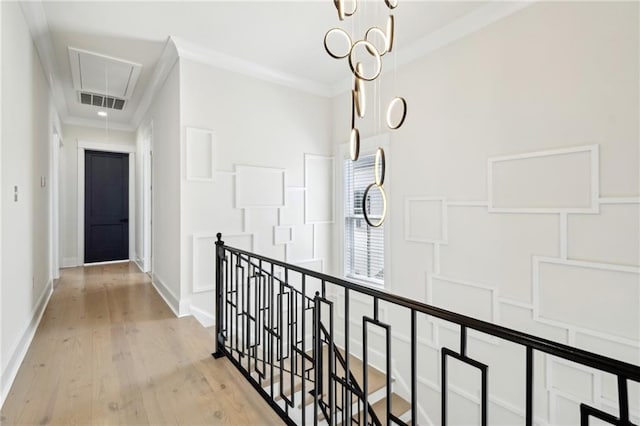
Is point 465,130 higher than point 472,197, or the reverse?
point 465,130

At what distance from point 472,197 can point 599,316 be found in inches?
45.9

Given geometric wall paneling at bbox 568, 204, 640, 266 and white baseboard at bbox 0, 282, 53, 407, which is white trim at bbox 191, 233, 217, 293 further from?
geometric wall paneling at bbox 568, 204, 640, 266

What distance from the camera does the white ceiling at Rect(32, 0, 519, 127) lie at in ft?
8.63

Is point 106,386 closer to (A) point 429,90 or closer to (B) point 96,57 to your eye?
(B) point 96,57

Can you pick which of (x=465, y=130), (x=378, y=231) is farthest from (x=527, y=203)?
(x=378, y=231)

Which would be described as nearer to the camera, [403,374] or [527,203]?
[527,203]

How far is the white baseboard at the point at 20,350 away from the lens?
1874 mm

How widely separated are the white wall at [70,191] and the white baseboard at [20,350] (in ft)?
8.82

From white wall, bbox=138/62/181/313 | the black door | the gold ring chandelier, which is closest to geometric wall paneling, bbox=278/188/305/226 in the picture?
white wall, bbox=138/62/181/313

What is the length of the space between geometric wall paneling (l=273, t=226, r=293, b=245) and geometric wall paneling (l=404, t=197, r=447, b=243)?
1.43 metres

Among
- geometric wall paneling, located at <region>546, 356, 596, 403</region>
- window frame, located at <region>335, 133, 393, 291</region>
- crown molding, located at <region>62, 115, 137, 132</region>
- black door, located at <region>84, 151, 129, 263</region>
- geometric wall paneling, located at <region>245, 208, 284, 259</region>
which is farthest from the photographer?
black door, located at <region>84, 151, 129, 263</region>

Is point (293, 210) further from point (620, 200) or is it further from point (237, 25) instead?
point (620, 200)

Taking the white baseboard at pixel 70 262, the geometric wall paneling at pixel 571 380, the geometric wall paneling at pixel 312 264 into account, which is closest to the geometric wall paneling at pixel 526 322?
the geometric wall paneling at pixel 571 380

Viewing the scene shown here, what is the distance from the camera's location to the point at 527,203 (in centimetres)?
242
